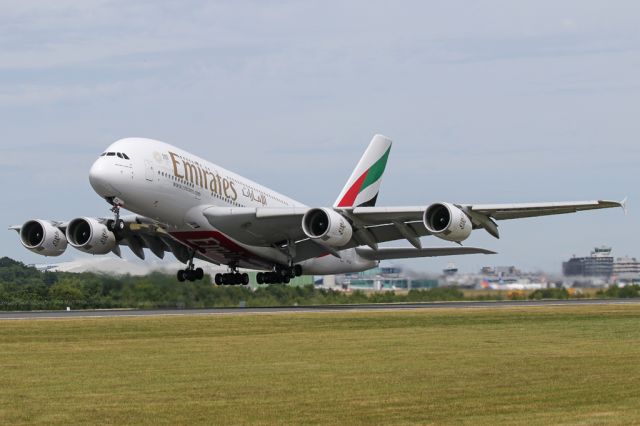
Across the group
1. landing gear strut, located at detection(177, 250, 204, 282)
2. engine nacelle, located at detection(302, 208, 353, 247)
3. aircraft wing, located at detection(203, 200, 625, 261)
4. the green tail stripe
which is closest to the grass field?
engine nacelle, located at detection(302, 208, 353, 247)

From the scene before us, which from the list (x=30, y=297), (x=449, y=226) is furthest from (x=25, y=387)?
(x=30, y=297)

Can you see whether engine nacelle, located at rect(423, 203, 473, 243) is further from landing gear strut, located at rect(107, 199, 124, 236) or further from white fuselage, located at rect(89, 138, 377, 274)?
landing gear strut, located at rect(107, 199, 124, 236)

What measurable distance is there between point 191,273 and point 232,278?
3.02 metres

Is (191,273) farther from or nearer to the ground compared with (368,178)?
nearer to the ground

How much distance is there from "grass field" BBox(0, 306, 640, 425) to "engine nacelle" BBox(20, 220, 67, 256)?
16.7m

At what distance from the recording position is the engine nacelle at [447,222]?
42156 millimetres

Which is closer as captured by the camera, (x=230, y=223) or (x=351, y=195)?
(x=230, y=223)

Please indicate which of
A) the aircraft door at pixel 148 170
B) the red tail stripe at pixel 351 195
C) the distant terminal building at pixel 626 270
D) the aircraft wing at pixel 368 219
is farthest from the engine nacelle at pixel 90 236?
the distant terminal building at pixel 626 270

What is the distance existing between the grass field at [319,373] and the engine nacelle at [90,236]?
568 inches

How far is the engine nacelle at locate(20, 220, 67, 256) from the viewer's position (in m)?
50.0

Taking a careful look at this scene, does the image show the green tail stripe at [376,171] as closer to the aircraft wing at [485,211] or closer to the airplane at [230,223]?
the airplane at [230,223]

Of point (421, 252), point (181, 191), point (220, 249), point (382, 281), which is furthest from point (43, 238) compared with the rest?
point (382, 281)

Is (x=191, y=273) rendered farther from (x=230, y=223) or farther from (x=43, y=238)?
(x=43, y=238)

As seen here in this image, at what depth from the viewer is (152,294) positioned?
4628cm
